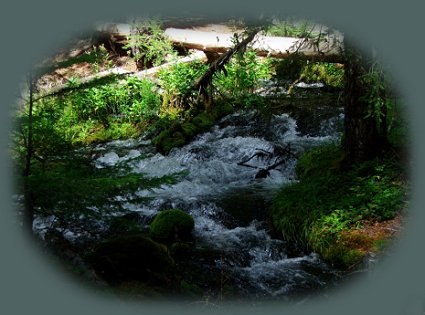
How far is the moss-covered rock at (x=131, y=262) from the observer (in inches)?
192

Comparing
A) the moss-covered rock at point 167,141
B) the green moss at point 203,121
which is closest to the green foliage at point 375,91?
the moss-covered rock at point 167,141

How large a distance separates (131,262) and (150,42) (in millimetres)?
11595

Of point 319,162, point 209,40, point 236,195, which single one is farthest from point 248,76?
point 319,162

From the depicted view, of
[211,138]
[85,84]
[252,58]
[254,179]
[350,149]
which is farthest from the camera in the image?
[252,58]

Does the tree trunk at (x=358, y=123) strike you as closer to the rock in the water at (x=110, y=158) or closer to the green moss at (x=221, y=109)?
the green moss at (x=221, y=109)

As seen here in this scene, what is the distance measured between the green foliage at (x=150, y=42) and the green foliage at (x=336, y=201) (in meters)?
9.25

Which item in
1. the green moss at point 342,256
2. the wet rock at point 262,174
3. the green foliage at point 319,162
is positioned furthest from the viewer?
the wet rock at point 262,174

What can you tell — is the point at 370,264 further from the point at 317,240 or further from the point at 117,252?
the point at 117,252

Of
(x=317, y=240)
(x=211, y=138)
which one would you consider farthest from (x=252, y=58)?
(x=317, y=240)

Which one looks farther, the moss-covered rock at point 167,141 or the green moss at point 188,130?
the green moss at point 188,130

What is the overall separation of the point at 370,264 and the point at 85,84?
154 inches

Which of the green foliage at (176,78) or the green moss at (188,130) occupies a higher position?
the green foliage at (176,78)

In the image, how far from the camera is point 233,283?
5.47 metres

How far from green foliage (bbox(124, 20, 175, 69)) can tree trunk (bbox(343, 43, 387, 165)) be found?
30.4 feet
